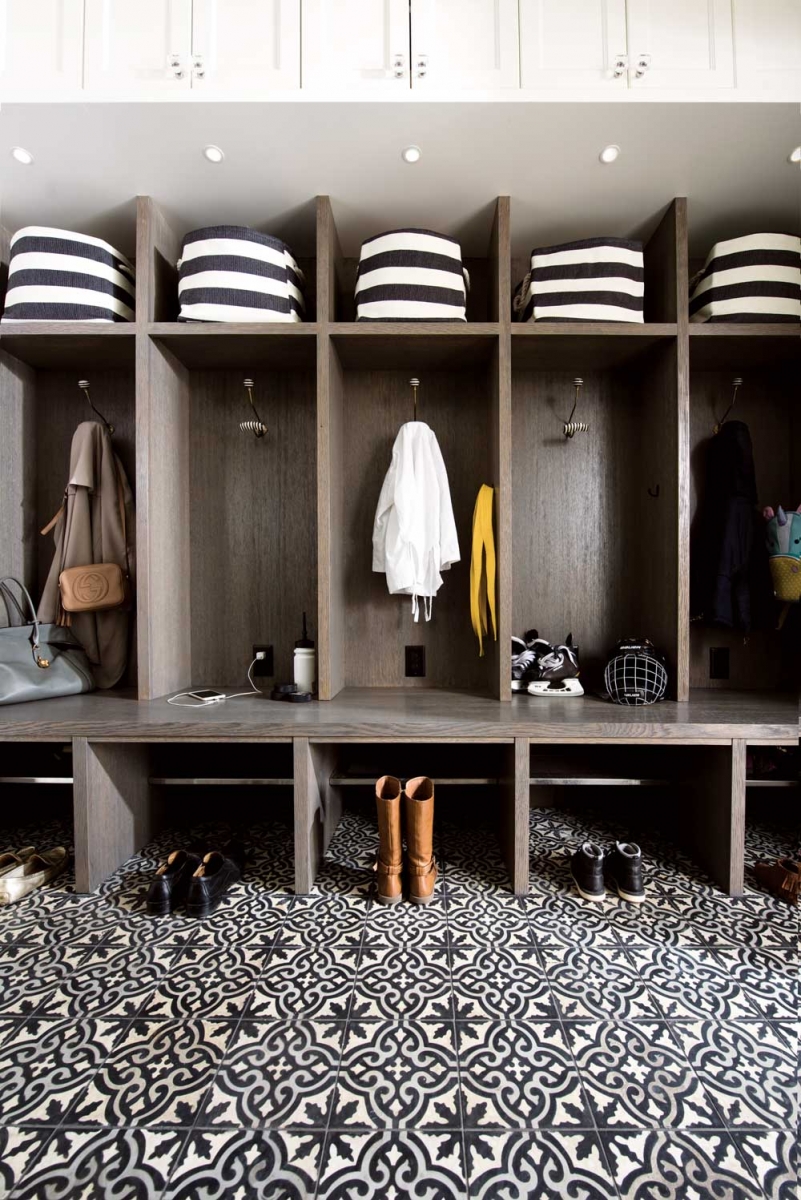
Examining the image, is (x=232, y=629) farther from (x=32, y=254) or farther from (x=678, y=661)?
(x=678, y=661)

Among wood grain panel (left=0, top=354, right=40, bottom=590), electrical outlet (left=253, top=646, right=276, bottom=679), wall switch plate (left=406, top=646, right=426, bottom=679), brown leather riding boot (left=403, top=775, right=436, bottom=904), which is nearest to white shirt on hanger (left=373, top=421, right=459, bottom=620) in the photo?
wall switch plate (left=406, top=646, right=426, bottom=679)

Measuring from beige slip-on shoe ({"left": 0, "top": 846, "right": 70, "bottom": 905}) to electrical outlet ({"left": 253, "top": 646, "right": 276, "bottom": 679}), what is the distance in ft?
3.03

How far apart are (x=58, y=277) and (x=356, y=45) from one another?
1.25 m

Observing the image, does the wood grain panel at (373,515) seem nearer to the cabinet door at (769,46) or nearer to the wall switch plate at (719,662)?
the wall switch plate at (719,662)

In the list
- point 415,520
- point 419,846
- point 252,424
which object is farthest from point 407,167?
point 419,846

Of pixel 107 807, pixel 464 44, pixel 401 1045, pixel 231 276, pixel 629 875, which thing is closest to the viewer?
pixel 401 1045

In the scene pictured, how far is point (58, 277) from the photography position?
1951mm

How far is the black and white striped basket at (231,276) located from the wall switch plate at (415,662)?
54.7 inches

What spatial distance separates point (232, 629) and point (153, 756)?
1.95 ft

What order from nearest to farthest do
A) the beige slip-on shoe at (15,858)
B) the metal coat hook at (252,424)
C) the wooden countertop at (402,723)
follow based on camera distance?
the wooden countertop at (402,723)
the beige slip-on shoe at (15,858)
the metal coat hook at (252,424)

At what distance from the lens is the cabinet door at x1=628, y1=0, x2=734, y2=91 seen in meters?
1.58

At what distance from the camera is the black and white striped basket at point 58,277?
1.94 metres

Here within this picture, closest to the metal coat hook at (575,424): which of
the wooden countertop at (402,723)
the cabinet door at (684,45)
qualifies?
the cabinet door at (684,45)

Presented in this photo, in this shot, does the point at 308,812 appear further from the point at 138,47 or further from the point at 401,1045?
the point at 138,47
